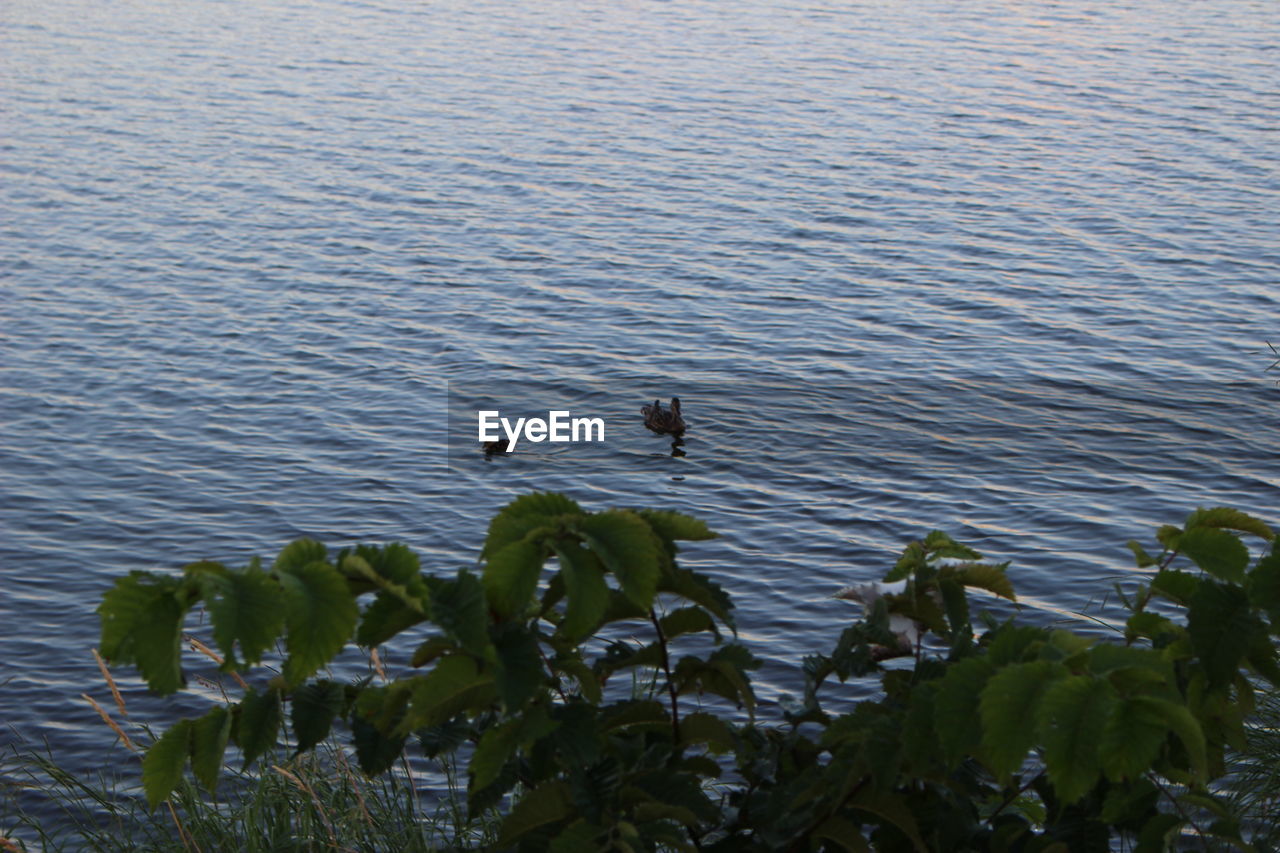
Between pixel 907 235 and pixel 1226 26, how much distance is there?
2324cm

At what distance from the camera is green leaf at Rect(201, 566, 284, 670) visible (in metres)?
3.42

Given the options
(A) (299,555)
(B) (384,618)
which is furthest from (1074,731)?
(A) (299,555)

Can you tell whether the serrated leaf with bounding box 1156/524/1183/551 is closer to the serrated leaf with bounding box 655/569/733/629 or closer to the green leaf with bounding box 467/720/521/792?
the serrated leaf with bounding box 655/569/733/629

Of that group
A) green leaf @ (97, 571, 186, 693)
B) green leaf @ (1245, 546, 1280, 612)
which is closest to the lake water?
green leaf @ (1245, 546, 1280, 612)

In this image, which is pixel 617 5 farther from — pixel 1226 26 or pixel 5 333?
pixel 5 333

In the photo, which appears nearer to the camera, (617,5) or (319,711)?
(319,711)

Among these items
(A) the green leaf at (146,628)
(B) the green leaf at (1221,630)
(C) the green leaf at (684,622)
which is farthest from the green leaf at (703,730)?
(A) the green leaf at (146,628)

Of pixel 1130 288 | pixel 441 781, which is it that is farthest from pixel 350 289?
pixel 441 781

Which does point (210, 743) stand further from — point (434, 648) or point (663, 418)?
point (663, 418)

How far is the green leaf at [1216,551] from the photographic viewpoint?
4.30m

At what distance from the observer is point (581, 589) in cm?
379

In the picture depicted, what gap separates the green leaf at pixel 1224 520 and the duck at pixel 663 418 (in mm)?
14013

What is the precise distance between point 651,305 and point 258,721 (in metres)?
19.5

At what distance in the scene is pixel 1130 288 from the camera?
23797 millimetres
